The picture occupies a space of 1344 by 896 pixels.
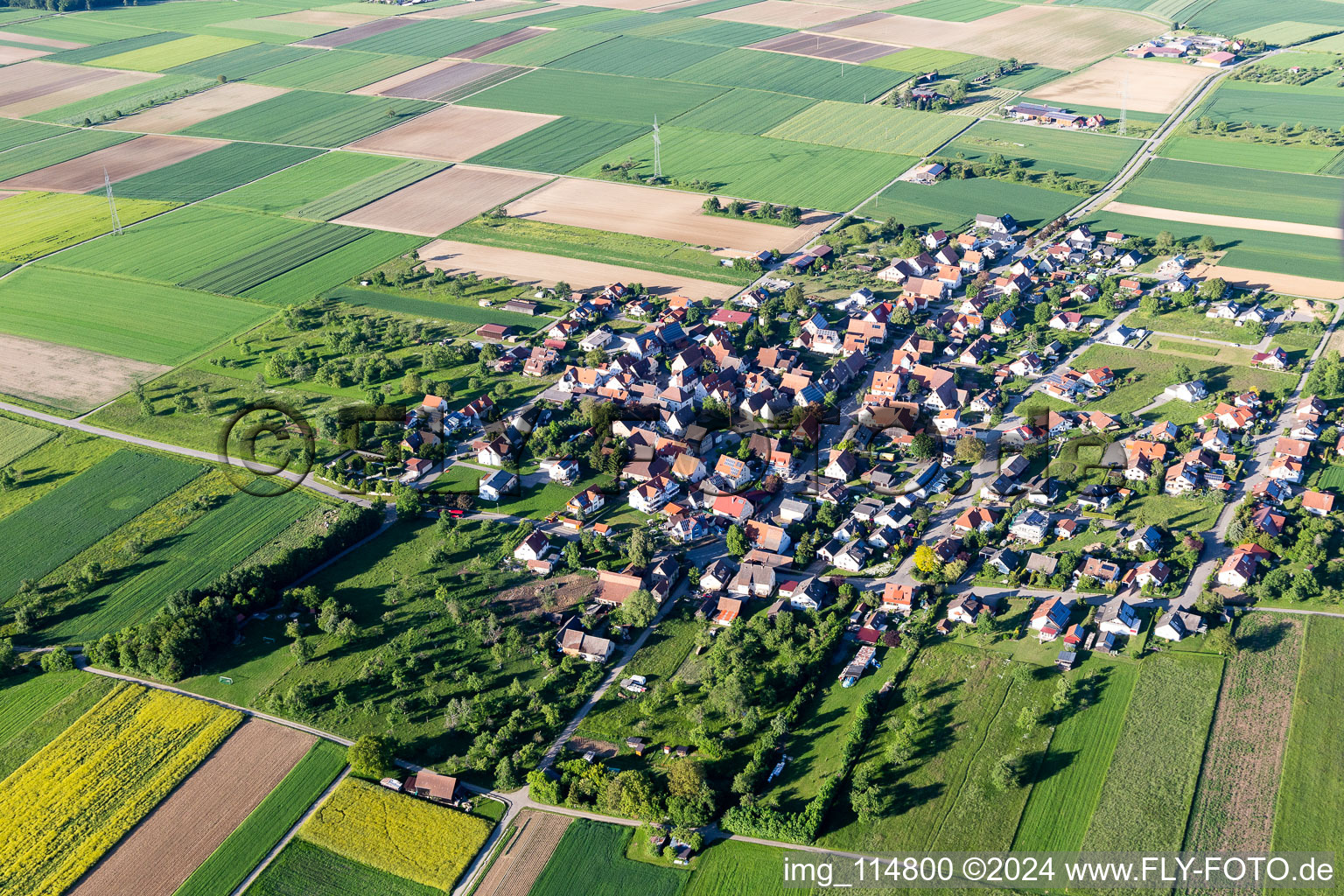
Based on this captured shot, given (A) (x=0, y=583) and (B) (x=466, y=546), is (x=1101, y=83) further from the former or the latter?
(A) (x=0, y=583)

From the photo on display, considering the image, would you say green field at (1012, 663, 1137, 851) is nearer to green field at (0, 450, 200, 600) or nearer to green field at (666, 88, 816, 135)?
green field at (0, 450, 200, 600)

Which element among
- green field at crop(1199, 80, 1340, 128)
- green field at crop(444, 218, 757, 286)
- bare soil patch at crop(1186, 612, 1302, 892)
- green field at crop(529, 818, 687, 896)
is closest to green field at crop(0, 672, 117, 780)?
green field at crop(529, 818, 687, 896)

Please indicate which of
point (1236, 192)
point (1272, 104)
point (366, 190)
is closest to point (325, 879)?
point (366, 190)

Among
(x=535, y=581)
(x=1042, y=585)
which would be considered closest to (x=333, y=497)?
(x=535, y=581)

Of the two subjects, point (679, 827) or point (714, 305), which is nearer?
point (679, 827)

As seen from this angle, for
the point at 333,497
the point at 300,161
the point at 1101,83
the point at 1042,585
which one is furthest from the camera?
the point at 1101,83

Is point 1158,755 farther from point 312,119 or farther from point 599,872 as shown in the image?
point 312,119

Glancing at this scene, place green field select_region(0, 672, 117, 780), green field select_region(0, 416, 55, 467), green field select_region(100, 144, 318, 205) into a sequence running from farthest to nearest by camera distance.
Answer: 1. green field select_region(100, 144, 318, 205)
2. green field select_region(0, 416, 55, 467)
3. green field select_region(0, 672, 117, 780)
